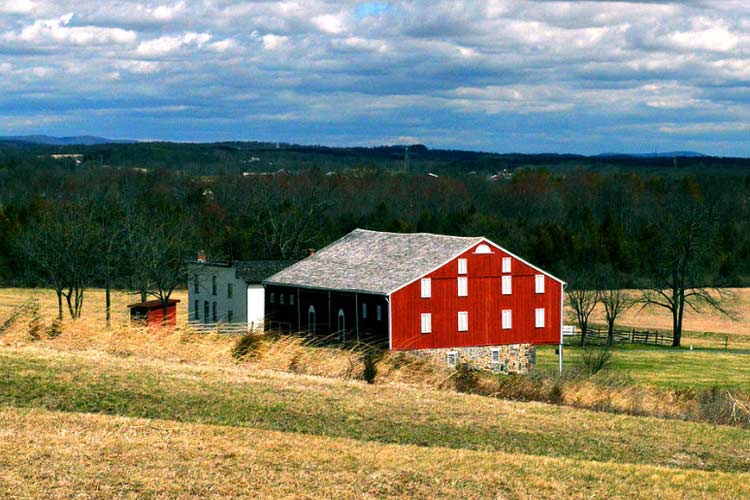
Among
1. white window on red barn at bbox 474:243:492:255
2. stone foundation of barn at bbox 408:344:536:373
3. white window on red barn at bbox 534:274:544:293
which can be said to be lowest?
stone foundation of barn at bbox 408:344:536:373

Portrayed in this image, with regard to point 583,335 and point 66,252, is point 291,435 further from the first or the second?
point 66,252

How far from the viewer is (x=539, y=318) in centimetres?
5741

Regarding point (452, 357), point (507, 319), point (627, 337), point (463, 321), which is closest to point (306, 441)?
point (452, 357)

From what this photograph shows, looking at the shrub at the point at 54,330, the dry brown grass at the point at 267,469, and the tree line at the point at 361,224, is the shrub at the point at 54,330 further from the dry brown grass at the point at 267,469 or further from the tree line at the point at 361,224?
the tree line at the point at 361,224

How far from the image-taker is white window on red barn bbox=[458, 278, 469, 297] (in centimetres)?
5528

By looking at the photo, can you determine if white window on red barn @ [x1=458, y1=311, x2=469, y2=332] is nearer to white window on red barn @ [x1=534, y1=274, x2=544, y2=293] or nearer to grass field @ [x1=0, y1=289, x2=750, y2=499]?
white window on red barn @ [x1=534, y1=274, x2=544, y2=293]

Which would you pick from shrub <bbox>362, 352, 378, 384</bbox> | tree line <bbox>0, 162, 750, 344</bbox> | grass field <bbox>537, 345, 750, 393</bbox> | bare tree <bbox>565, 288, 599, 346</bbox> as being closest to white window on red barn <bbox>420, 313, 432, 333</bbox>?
grass field <bbox>537, 345, 750, 393</bbox>

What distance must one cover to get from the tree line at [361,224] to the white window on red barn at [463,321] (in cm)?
1934

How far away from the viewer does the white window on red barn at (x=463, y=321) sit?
55.1 meters

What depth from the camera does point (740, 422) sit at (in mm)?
20344

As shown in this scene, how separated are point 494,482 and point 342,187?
140791mm

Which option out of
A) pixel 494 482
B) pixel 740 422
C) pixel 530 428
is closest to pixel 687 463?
pixel 530 428

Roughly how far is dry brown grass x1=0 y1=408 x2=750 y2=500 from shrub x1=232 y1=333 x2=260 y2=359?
8.53m

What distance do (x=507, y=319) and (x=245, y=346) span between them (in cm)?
3368
